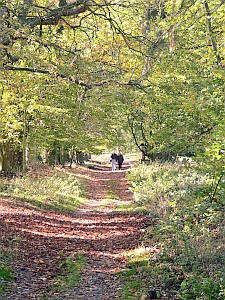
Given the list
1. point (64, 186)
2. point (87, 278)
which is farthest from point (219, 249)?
point (64, 186)

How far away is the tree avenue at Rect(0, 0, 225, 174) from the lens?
811 cm

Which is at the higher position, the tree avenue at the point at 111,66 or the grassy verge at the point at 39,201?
the tree avenue at the point at 111,66

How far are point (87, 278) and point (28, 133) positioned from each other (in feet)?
39.2

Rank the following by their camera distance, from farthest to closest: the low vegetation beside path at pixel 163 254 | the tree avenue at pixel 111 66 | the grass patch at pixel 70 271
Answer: the tree avenue at pixel 111 66 → the grass patch at pixel 70 271 → the low vegetation beside path at pixel 163 254

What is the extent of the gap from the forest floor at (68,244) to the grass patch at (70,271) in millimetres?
113

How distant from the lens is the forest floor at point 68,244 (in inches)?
280

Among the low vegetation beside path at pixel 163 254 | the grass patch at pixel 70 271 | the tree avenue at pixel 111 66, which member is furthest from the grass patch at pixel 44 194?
the grass patch at pixel 70 271

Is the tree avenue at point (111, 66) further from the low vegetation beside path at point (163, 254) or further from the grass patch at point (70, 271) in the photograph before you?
the grass patch at point (70, 271)

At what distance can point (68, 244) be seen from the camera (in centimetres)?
1035

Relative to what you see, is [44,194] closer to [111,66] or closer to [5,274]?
[111,66]

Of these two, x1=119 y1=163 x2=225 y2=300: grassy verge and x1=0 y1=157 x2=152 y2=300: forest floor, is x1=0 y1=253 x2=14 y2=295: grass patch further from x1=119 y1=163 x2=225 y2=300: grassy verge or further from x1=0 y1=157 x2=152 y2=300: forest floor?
x1=119 y1=163 x2=225 y2=300: grassy verge

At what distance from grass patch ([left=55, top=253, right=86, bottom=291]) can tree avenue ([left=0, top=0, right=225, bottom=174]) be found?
3.70m

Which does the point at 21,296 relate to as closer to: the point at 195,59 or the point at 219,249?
the point at 219,249

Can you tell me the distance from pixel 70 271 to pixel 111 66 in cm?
440
